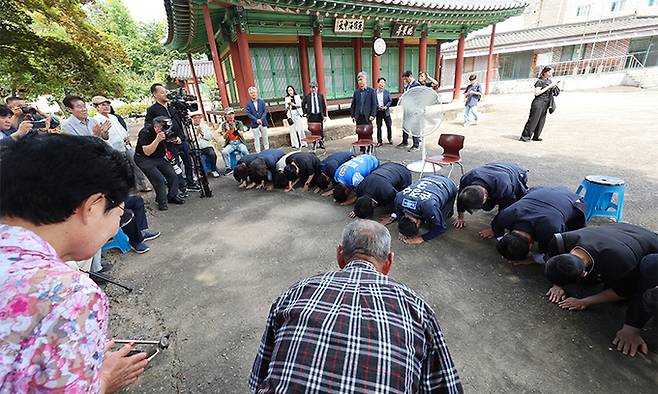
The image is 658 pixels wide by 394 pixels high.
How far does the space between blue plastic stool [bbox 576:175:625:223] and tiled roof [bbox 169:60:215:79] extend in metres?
25.8

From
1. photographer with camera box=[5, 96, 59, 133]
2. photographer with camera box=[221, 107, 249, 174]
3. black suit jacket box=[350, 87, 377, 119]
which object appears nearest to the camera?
photographer with camera box=[5, 96, 59, 133]

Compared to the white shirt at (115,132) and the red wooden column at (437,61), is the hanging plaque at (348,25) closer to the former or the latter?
the red wooden column at (437,61)

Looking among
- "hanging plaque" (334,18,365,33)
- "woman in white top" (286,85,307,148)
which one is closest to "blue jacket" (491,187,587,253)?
"woman in white top" (286,85,307,148)

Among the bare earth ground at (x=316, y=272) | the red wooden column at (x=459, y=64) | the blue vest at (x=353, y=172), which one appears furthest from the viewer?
the red wooden column at (x=459, y=64)

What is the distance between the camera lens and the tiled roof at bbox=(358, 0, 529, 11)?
28.0 feet

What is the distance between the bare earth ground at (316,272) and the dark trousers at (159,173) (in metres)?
0.30

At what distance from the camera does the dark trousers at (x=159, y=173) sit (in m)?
4.67

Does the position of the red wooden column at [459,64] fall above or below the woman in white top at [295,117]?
above

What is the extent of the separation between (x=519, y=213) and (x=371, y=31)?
9.22 m

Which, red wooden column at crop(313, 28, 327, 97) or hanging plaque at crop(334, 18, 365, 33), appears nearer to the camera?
red wooden column at crop(313, 28, 327, 97)

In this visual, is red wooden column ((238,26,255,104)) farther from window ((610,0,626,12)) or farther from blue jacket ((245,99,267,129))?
window ((610,0,626,12))

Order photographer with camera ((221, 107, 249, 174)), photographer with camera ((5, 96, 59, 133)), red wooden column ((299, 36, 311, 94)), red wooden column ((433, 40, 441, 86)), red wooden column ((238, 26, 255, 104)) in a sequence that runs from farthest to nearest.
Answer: red wooden column ((433, 40, 441, 86))
red wooden column ((299, 36, 311, 94))
red wooden column ((238, 26, 255, 104))
photographer with camera ((221, 107, 249, 174))
photographer with camera ((5, 96, 59, 133))

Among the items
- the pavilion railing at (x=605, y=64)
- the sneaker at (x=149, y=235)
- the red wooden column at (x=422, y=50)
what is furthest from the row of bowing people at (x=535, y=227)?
the pavilion railing at (x=605, y=64)

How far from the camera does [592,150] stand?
237 inches
